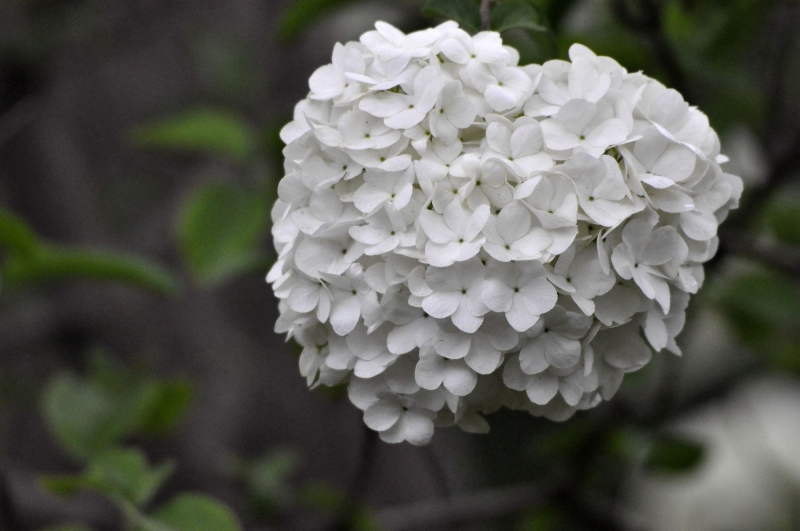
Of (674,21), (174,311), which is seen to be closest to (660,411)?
(674,21)

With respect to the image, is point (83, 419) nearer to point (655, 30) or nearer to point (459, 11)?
point (459, 11)

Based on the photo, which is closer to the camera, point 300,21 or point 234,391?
point 300,21

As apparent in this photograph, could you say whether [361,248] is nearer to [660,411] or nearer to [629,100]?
[629,100]

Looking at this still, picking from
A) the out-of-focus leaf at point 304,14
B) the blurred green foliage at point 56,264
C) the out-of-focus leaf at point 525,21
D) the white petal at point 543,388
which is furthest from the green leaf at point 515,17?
the blurred green foliage at point 56,264

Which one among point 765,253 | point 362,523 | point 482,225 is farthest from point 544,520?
point 482,225

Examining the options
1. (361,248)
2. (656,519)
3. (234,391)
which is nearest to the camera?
(361,248)

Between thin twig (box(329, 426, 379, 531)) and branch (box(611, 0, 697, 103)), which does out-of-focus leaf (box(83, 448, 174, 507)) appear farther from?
branch (box(611, 0, 697, 103))

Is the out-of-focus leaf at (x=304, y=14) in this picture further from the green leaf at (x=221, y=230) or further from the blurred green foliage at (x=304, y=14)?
the green leaf at (x=221, y=230)
